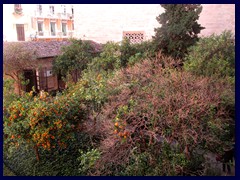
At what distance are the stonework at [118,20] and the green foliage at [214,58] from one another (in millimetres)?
1549

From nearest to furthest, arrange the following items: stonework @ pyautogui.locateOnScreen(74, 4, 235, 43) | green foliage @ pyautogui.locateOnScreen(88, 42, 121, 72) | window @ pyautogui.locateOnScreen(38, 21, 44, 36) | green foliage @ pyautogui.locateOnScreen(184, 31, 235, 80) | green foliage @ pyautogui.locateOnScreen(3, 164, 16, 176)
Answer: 1. green foliage @ pyautogui.locateOnScreen(3, 164, 16, 176)
2. green foliage @ pyautogui.locateOnScreen(184, 31, 235, 80)
3. green foliage @ pyautogui.locateOnScreen(88, 42, 121, 72)
4. stonework @ pyautogui.locateOnScreen(74, 4, 235, 43)
5. window @ pyautogui.locateOnScreen(38, 21, 44, 36)

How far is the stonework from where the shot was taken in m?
8.15

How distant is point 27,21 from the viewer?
34.5 ft

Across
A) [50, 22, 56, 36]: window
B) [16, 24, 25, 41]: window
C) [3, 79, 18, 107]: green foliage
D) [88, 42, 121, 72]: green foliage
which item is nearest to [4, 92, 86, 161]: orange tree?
[3, 79, 18, 107]: green foliage

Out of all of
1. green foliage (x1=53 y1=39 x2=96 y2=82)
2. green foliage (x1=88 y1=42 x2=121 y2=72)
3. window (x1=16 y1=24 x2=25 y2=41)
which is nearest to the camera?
green foliage (x1=88 y1=42 x2=121 y2=72)

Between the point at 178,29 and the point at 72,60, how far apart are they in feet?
13.6

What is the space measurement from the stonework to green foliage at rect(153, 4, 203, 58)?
62 cm

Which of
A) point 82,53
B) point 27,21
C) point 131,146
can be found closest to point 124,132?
point 131,146

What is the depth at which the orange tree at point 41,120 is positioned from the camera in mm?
3820

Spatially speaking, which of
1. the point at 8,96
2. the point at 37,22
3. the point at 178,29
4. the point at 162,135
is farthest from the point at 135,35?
the point at 162,135

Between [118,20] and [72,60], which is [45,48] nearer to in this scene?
[72,60]

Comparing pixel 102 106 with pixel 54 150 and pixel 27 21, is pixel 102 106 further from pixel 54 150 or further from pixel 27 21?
pixel 27 21

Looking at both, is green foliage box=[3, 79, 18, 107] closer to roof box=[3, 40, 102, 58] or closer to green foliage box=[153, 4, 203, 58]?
roof box=[3, 40, 102, 58]

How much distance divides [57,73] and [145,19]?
171 inches
